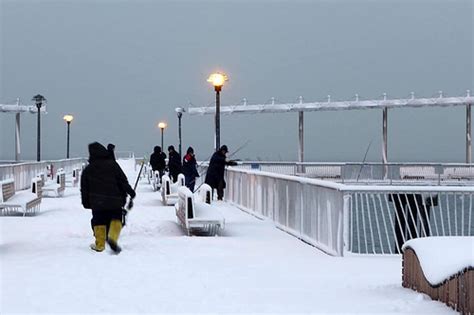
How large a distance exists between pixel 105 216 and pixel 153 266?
1.97 meters

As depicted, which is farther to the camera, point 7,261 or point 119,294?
point 7,261

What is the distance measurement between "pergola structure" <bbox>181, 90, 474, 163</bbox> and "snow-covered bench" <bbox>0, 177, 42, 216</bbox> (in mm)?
31163

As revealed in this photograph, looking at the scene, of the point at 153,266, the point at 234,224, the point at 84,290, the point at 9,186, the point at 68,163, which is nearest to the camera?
the point at 84,290

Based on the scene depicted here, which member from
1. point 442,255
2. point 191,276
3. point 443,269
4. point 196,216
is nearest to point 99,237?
point 191,276

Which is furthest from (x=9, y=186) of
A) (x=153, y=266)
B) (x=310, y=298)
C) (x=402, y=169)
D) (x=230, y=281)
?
(x=402, y=169)

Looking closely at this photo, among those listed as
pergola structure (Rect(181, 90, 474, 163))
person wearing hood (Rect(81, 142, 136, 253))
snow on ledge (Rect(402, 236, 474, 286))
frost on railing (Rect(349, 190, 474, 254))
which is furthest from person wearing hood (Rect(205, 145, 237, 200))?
pergola structure (Rect(181, 90, 474, 163))

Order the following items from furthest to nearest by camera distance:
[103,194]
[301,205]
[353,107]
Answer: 1. [353,107]
2. [301,205]
3. [103,194]

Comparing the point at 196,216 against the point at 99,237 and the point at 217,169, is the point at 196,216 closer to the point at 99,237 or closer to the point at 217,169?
the point at 99,237

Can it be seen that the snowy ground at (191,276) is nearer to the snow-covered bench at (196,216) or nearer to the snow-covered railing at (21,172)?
the snow-covered bench at (196,216)

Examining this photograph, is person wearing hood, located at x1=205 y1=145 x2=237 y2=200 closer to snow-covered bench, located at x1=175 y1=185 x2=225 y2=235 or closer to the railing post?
snow-covered bench, located at x1=175 y1=185 x2=225 y2=235

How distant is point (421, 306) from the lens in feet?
25.1

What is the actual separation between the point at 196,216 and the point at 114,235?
3.06 metres

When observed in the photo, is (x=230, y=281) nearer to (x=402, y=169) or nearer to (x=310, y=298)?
(x=310, y=298)

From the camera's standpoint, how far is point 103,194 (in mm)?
12453
